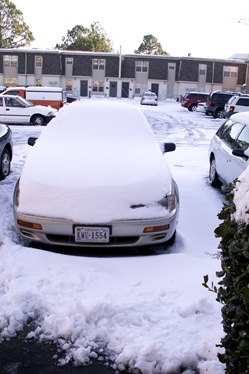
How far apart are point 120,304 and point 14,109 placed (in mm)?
18343

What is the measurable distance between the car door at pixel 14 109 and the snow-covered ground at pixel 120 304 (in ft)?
52.8

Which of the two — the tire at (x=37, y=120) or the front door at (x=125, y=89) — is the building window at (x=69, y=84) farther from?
the tire at (x=37, y=120)

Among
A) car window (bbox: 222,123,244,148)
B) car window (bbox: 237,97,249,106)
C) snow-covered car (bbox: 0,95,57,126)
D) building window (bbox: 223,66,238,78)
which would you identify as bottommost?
snow-covered car (bbox: 0,95,57,126)

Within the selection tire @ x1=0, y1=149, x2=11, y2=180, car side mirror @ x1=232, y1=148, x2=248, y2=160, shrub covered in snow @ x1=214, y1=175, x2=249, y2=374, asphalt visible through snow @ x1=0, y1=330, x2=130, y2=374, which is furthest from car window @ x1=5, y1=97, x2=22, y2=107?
shrub covered in snow @ x1=214, y1=175, x2=249, y2=374

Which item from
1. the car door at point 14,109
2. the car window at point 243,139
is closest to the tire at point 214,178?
the car window at point 243,139

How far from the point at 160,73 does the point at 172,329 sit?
5537 cm

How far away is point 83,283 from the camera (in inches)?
145

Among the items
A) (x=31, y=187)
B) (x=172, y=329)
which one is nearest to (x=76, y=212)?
(x=31, y=187)

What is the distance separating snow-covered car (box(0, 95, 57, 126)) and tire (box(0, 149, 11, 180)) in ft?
39.8

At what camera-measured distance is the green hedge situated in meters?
1.90

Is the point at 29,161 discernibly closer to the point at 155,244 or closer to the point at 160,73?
the point at 155,244

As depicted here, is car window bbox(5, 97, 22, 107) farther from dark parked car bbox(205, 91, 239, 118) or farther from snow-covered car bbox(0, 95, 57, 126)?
dark parked car bbox(205, 91, 239, 118)

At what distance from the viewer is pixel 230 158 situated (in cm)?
718

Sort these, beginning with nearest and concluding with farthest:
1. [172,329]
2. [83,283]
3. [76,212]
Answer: [172,329] → [83,283] → [76,212]
